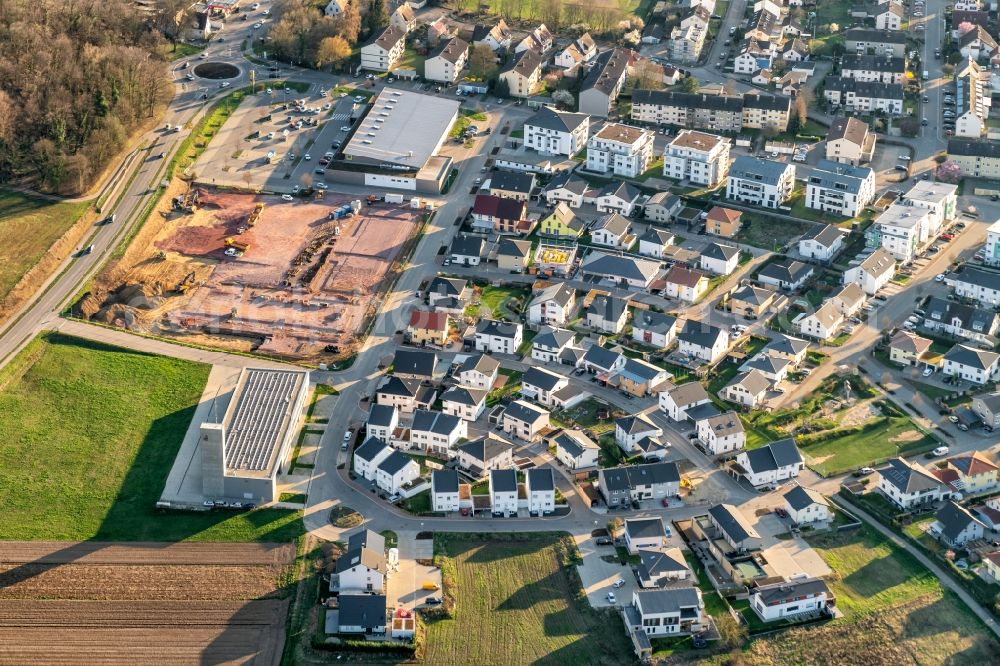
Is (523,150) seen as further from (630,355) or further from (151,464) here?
(151,464)

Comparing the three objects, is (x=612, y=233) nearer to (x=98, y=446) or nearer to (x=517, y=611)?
(x=517, y=611)

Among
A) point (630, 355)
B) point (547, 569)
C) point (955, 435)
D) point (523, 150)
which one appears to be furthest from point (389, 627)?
point (523, 150)

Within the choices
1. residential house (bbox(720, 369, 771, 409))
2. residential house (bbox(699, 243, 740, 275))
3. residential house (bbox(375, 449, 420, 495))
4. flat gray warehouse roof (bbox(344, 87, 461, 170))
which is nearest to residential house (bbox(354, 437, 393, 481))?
residential house (bbox(375, 449, 420, 495))

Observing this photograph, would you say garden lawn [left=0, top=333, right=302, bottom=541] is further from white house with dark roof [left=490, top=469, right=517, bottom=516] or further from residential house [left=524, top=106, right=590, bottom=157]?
residential house [left=524, top=106, right=590, bottom=157]

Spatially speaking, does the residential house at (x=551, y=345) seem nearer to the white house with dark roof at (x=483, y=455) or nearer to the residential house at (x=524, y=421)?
the residential house at (x=524, y=421)

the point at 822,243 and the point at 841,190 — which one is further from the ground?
the point at 841,190

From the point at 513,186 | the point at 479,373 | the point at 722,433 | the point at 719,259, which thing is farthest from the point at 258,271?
the point at 722,433

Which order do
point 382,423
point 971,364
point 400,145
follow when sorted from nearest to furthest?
point 382,423, point 971,364, point 400,145
